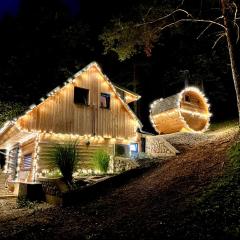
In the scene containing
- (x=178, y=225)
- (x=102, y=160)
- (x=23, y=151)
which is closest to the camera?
(x=178, y=225)

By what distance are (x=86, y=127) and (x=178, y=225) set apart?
13.5 meters

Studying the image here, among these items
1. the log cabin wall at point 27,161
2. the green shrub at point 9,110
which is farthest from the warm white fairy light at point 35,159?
the green shrub at point 9,110

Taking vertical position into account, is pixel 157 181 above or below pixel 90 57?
below

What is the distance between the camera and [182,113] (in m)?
23.5

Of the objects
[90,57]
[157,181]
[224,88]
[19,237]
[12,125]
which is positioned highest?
[90,57]

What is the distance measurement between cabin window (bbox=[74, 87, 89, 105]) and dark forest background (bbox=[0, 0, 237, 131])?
31.8 ft

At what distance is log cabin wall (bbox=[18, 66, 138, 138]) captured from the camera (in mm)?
17667

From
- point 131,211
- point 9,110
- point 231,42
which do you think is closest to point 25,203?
point 131,211

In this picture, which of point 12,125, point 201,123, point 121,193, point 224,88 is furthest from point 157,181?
point 224,88

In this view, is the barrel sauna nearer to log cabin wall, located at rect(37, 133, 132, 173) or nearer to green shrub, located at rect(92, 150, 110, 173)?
Answer: log cabin wall, located at rect(37, 133, 132, 173)

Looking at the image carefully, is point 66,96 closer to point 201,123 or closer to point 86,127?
point 86,127

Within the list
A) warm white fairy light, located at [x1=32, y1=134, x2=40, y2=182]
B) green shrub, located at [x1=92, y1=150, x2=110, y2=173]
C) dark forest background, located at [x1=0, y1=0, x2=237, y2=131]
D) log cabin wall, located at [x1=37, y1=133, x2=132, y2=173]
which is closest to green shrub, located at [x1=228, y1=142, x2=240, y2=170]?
green shrub, located at [x1=92, y1=150, x2=110, y2=173]

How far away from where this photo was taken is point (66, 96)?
18.9 meters

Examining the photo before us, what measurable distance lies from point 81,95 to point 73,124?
2307mm
